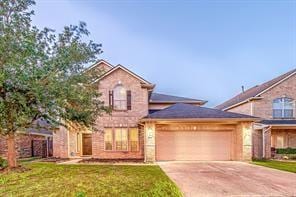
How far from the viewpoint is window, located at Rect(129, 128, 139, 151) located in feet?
65.3

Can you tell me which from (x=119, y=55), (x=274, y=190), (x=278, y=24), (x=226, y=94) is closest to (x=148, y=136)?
(x=274, y=190)

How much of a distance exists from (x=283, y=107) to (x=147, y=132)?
1277 centimetres

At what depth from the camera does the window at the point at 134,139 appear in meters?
19.9

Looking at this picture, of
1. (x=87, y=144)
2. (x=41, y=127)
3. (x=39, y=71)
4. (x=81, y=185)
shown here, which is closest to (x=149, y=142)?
(x=87, y=144)

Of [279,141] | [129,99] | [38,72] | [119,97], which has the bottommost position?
[279,141]

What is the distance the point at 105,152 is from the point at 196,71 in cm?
7170

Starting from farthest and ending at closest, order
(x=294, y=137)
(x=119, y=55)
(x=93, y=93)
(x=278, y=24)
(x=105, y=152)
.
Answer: (x=119, y=55), (x=278, y=24), (x=294, y=137), (x=105, y=152), (x=93, y=93)

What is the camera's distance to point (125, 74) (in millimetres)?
20016

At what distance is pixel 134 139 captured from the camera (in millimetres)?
19953

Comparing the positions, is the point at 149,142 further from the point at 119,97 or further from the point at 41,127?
the point at 41,127

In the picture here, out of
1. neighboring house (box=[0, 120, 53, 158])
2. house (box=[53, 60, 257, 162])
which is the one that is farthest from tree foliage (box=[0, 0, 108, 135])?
neighboring house (box=[0, 120, 53, 158])

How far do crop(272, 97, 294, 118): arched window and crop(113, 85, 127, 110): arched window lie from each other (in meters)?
12.7

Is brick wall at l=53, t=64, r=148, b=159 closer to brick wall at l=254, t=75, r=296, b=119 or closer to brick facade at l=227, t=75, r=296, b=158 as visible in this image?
brick facade at l=227, t=75, r=296, b=158

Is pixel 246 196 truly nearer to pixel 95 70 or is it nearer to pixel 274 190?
pixel 274 190
